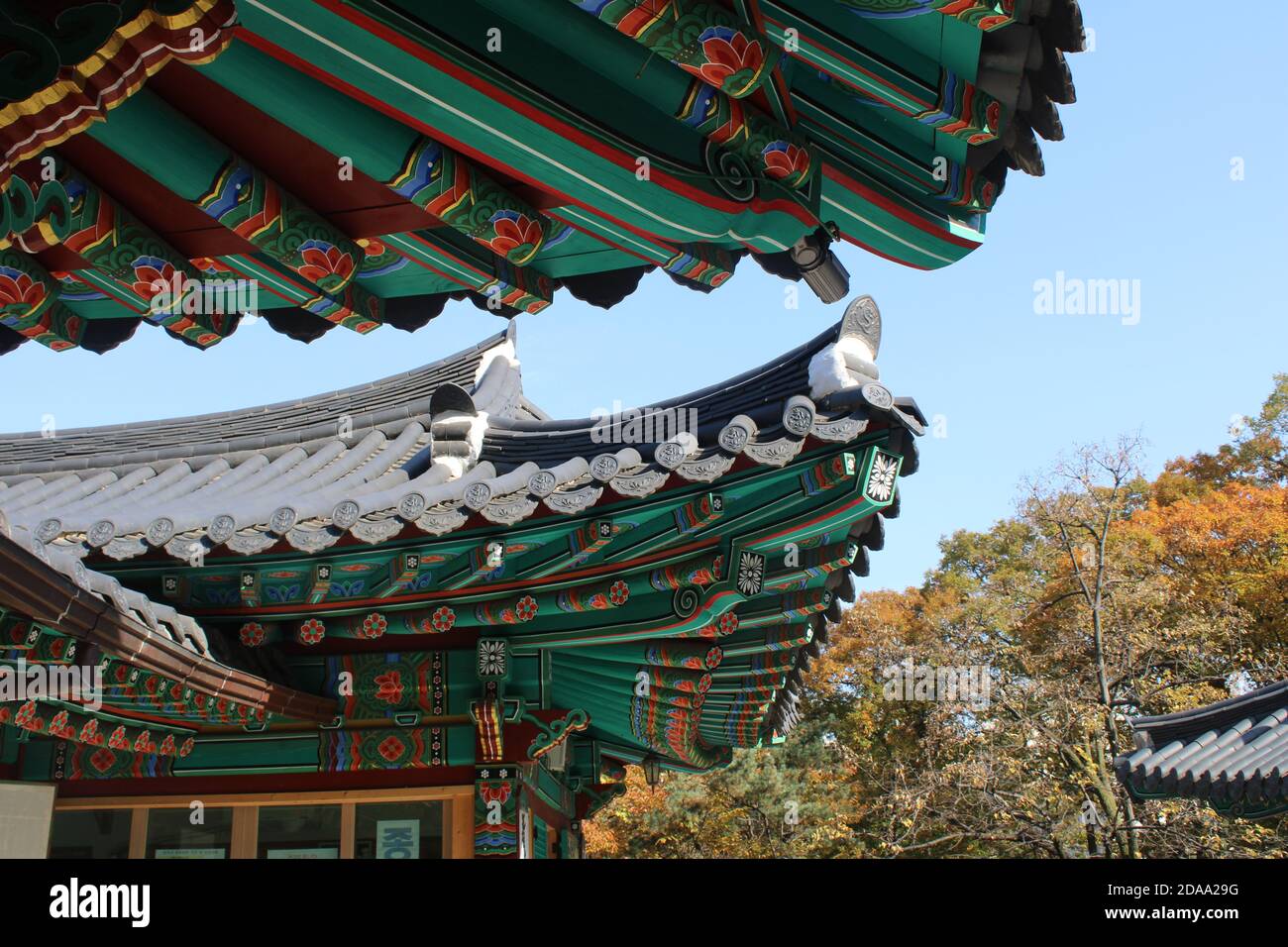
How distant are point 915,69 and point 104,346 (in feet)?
9.03

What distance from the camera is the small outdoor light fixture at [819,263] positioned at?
307 centimetres

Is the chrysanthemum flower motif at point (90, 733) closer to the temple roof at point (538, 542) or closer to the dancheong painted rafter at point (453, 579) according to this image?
the dancheong painted rafter at point (453, 579)

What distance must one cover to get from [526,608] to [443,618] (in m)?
0.43

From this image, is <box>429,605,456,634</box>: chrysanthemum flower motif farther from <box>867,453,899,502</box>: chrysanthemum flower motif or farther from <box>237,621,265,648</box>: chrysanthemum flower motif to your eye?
<box>867,453,899,502</box>: chrysanthemum flower motif

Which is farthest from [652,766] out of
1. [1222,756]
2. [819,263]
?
[819,263]

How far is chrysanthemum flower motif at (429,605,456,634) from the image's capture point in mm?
5672

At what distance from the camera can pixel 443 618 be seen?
18.6 ft

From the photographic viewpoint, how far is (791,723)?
10.4 m

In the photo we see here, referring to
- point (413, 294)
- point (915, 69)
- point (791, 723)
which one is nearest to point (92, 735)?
point (413, 294)

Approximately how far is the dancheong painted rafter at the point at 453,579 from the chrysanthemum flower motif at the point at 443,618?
0.04 ft

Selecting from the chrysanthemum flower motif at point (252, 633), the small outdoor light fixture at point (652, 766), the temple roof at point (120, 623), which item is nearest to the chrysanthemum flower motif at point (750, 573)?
the temple roof at point (120, 623)

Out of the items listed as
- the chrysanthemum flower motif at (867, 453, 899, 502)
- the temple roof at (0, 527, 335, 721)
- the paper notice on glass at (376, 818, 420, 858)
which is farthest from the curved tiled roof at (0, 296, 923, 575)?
the paper notice on glass at (376, 818, 420, 858)

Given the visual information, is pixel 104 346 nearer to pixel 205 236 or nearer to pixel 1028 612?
pixel 205 236

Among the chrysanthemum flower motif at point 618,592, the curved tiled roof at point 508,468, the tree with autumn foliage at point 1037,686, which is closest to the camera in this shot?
the curved tiled roof at point 508,468
